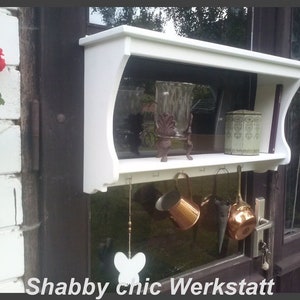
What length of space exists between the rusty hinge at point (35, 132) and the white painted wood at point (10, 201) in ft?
0.19

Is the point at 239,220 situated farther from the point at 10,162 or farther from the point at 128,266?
the point at 10,162

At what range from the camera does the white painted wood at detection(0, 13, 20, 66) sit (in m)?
0.76

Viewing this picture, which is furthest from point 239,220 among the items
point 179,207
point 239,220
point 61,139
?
point 61,139

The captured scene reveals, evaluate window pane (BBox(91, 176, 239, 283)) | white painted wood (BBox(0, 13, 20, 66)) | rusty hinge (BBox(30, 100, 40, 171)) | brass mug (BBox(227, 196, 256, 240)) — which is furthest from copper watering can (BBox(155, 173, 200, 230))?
white painted wood (BBox(0, 13, 20, 66))

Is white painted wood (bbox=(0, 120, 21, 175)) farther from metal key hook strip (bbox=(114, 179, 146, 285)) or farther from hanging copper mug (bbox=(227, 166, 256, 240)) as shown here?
hanging copper mug (bbox=(227, 166, 256, 240))

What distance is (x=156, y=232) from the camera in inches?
45.0

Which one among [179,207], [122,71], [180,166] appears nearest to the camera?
[122,71]

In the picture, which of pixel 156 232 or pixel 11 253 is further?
pixel 156 232

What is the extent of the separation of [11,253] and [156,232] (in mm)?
462

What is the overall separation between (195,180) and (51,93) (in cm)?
56

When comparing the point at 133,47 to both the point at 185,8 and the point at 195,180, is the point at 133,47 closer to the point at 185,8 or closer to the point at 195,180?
the point at 185,8

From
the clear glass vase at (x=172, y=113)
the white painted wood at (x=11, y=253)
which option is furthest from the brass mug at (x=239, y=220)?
the white painted wood at (x=11, y=253)

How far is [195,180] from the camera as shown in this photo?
1.18 m

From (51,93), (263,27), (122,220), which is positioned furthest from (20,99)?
(263,27)
